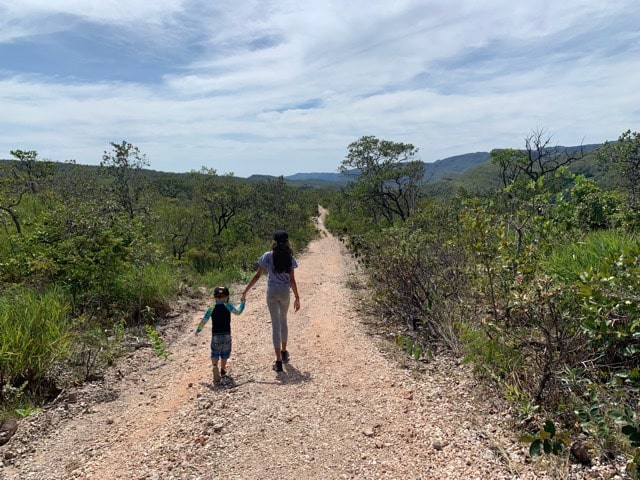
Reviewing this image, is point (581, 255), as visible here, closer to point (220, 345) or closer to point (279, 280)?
point (279, 280)

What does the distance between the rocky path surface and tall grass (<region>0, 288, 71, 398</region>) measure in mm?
529

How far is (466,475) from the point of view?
318 cm

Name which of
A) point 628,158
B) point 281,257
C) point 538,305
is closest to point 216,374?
point 281,257

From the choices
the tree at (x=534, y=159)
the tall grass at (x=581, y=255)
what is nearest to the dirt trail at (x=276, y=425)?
the tall grass at (x=581, y=255)

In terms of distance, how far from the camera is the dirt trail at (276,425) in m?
3.44

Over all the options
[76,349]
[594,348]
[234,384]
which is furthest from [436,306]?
[76,349]

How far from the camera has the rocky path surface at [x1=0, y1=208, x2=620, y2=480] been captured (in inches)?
135

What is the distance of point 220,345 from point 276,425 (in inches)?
63.0

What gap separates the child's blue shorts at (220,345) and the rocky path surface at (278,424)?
35 centimetres

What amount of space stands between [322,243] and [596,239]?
20935 mm

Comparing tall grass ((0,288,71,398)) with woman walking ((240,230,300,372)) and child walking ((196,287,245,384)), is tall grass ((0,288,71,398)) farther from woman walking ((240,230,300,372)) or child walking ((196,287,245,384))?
woman walking ((240,230,300,372))

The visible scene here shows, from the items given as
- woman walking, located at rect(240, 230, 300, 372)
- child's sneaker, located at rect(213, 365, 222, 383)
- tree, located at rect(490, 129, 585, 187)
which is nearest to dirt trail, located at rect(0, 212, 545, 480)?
child's sneaker, located at rect(213, 365, 222, 383)

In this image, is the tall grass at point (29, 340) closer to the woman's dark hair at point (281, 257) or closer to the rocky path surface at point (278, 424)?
the rocky path surface at point (278, 424)

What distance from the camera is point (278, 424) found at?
13.4 ft
